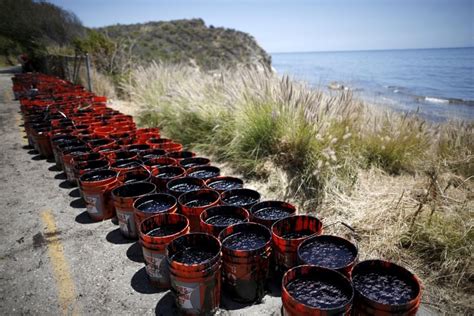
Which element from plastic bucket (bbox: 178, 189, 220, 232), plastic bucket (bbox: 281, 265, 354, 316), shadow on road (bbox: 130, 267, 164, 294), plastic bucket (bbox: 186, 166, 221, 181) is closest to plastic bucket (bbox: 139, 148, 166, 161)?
plastic bucket (bbox: 186, 166, 221, 181)

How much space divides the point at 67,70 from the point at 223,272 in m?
16.0

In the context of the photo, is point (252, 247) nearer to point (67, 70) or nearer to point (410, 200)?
point (410, 200)

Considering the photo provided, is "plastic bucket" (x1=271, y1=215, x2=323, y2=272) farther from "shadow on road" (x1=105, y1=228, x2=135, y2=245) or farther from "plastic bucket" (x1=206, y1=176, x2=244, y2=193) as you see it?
"shadow on road" (x1=105, y1=228, x2=135, y2=245)

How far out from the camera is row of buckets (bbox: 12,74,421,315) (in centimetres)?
223

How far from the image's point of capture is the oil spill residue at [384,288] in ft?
7.12

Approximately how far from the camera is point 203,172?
4.37 m

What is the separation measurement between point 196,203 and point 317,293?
65.5 inches

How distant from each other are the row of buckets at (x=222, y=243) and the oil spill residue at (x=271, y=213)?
10 millimetres

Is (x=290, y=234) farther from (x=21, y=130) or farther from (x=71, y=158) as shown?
(x=21, y=130)

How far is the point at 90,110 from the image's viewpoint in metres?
7.96

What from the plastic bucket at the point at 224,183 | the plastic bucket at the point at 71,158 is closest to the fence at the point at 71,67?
the plastic bucket at the point at 71,158

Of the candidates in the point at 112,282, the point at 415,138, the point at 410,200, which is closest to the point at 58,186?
the point at 112,282

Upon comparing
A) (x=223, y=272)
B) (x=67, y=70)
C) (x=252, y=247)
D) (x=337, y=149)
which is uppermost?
(x=67, y=70)

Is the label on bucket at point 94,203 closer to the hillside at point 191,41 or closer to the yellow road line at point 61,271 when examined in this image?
the yellow road line at point 61,271
